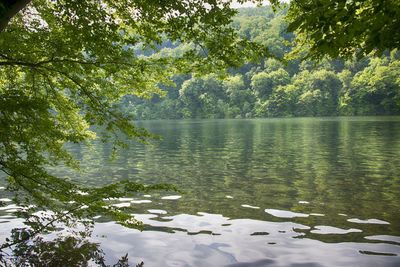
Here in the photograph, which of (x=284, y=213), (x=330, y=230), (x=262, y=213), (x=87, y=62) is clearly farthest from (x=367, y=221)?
(x=87, y=62)

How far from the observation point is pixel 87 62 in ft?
27.2

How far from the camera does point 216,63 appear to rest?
8.38 m

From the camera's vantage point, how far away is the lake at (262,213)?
10141 mm

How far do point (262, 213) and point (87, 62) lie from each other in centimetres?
906

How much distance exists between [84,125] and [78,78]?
208 centimetres

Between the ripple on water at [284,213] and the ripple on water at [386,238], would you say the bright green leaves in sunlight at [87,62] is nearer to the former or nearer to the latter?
the ripple on water at [386,238]

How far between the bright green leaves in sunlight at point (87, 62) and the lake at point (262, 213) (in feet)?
6.97

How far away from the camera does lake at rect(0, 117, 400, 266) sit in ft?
33.3

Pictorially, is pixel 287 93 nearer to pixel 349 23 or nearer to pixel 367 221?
pixel 367 221

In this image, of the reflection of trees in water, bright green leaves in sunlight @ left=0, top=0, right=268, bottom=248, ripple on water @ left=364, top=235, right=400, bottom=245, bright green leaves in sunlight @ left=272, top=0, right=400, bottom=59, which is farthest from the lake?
bright green leaves in sunlight @ left=272, top=0, right=400, bottom=59

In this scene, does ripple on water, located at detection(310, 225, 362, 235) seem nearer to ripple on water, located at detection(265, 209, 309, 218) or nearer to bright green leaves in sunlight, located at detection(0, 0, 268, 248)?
ripple on water, located at detection(265, 209, 309, 218)

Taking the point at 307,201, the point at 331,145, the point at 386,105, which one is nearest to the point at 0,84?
the point at 307,201

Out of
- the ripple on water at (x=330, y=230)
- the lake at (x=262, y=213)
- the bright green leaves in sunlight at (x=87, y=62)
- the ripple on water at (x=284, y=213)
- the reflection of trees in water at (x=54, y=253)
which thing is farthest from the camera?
the ripple on water at (x=284, y=213)

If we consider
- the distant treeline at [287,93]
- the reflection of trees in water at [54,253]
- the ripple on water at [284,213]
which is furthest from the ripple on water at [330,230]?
the distant treeline at [287,93]
